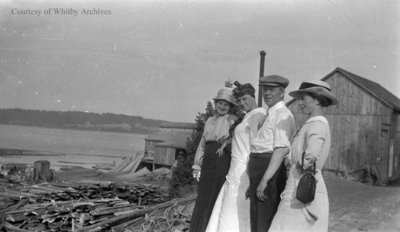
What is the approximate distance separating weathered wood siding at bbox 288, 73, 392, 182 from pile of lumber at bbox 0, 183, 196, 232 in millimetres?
8165

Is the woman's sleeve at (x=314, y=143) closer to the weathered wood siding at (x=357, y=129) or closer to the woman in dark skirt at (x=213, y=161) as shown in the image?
the woman in dark skirt at (x=213, y=161)

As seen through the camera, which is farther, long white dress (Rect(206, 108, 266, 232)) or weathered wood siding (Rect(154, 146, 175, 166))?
weathered wood siding (Rect(154, 146, 175, 166))

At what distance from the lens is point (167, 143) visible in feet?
108

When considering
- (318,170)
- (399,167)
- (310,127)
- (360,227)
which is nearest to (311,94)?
(310,127)

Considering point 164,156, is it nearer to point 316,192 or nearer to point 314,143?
point 316,192

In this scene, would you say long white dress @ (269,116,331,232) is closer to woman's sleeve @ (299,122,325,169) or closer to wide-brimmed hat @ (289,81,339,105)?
woman's sleeve @ (299,122,325,169)

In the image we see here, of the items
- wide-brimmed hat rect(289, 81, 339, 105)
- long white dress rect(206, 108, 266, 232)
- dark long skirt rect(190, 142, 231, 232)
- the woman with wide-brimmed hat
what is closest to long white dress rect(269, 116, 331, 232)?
the woman with wide-brimmed hat

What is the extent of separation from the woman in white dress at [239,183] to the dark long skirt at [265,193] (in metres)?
0.23

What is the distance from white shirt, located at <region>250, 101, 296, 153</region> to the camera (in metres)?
3.90

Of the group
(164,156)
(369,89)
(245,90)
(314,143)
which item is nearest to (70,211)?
(245,90)

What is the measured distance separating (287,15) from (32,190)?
499 inches

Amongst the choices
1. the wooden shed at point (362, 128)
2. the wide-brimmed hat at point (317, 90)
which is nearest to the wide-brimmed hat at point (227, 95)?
the wide-brimmed hat at point (317, 90)

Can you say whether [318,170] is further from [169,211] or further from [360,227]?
[169,211]

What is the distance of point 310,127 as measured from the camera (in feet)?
11.5
